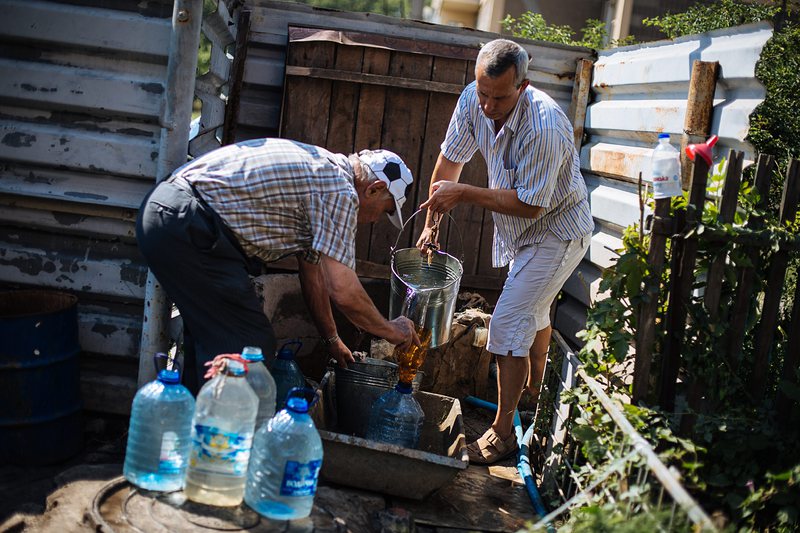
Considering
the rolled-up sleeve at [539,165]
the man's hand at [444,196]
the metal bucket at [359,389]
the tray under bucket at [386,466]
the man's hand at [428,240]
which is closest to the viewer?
the tray under bucket at [386,466]

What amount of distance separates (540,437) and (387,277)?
1.94 m

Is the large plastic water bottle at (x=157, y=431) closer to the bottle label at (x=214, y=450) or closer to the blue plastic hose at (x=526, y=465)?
the bottle label at (x=214, y=450)

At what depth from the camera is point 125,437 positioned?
4465 millimetres

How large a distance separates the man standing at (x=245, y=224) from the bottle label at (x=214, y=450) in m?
0.57

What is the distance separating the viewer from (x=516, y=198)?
4461 millimetres

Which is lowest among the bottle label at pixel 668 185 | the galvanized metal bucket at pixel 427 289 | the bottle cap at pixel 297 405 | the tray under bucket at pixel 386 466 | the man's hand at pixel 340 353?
the tray under bucket at pixel 386 466

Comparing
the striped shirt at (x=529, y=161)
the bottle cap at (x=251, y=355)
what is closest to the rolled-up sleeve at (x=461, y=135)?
the striped shirt at (x=529, y=161)

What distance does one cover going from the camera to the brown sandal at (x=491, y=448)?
4.89 meters

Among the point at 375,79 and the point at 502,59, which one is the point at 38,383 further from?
the point at 375,79

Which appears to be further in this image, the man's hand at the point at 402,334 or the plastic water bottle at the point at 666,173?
the man's hand at the point at 402,334

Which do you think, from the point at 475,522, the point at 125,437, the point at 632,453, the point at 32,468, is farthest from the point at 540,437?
the point at 32,468

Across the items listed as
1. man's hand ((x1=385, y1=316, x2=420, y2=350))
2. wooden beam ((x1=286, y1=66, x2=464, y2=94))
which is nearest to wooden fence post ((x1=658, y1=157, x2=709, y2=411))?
man's hand ((x1=385, y1=316, x2=420, y2=350))

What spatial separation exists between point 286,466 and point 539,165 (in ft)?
7.16

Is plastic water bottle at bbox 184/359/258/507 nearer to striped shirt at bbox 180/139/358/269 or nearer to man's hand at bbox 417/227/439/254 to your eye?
striped shirt at bbox 180/139/358/269
